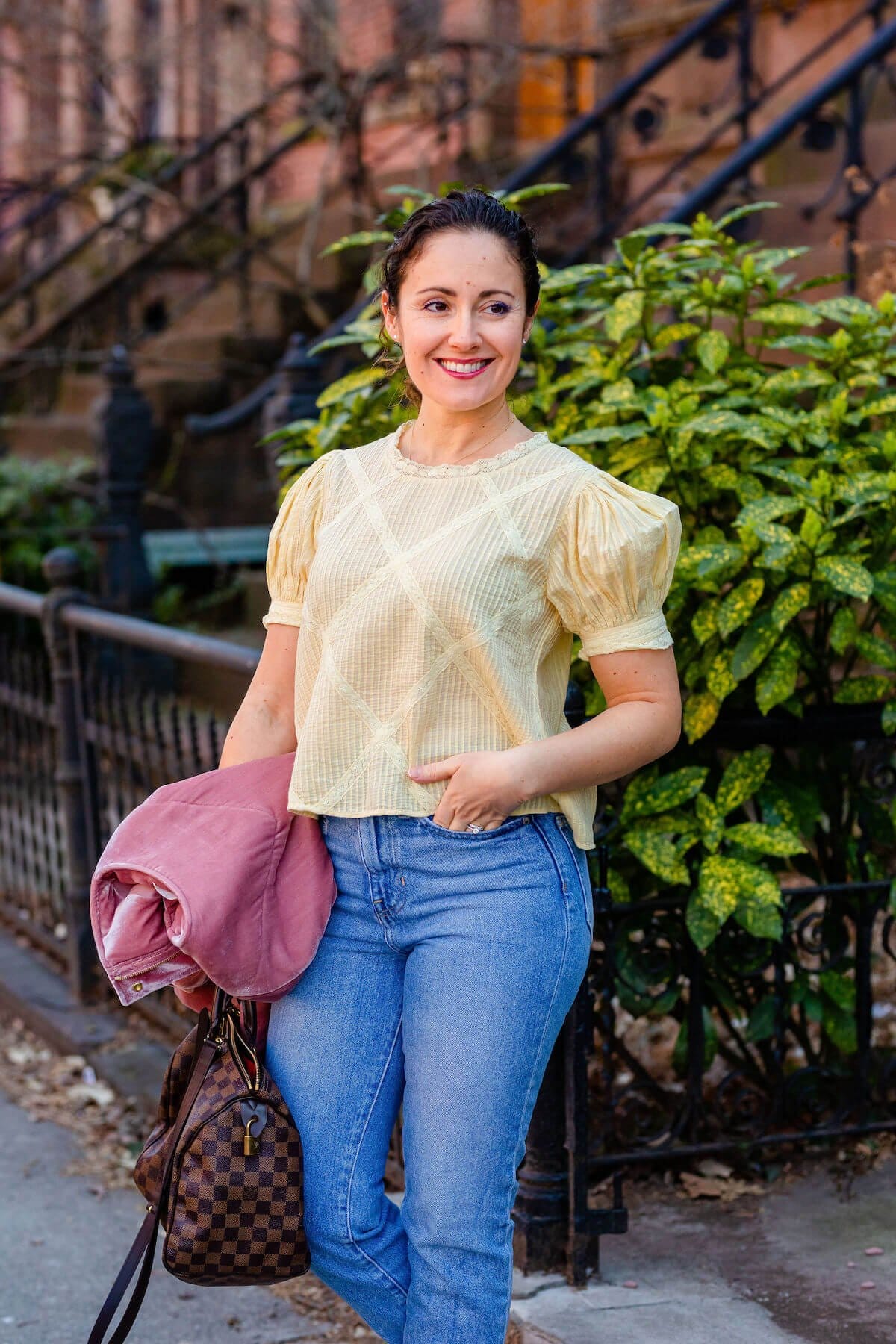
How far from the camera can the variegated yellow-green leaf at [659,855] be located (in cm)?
317

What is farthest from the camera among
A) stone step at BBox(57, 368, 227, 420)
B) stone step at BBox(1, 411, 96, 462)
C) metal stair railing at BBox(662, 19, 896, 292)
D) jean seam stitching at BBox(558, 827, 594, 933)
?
stone step at BBox(1, 411, 96, 462)

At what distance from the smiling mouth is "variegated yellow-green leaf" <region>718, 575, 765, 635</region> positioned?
106 centimetres

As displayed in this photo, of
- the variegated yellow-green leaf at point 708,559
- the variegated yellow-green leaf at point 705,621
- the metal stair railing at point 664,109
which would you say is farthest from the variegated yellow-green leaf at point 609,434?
the metal stair railing at point 664,109

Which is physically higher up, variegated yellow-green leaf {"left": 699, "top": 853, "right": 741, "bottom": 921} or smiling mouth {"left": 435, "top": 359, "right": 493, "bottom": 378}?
smiling mouth {"left": 435, "top": 359, "right": 493, "bottom": 378}

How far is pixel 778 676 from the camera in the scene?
3.15 metres

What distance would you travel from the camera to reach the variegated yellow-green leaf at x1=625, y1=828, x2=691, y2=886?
3172 mm

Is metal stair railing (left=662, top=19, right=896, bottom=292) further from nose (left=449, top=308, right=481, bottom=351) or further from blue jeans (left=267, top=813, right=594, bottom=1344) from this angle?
blue jeans (left=267, top=813, right=594, bottom=1344)

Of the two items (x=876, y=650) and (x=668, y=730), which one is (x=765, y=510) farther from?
(x=668, y=730)

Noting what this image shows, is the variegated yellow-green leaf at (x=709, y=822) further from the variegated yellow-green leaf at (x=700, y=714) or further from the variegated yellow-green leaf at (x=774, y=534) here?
the variegated yellow-green leaf at (x=774, y=534)

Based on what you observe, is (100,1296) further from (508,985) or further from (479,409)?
(479,409)

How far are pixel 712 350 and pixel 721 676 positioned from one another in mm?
750

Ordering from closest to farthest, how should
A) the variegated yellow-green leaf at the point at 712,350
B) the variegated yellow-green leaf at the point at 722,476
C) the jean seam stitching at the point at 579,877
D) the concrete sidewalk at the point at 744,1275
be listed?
the jean seam stitching at the point at 579,877, the concrete sidewalk at the point at 744,1275, the variegated yellow-green leaf at the point at 722,476, the variegated yellow-green leaf at the point at 712,350

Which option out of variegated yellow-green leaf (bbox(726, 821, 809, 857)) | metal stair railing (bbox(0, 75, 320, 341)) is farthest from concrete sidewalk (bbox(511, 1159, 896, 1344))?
metal stair railing (bbox(0, 75, 320, 341))

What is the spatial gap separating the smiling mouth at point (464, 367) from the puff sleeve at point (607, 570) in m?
0.23
